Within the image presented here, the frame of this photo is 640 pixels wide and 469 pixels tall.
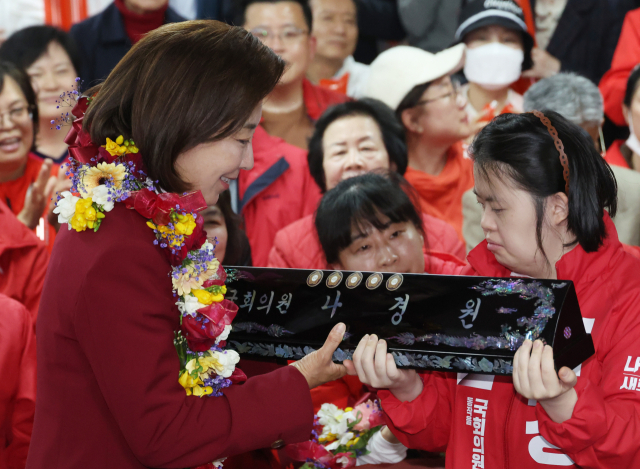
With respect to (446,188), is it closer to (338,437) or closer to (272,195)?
(272,195)

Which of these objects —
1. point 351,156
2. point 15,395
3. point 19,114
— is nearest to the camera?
point 15,395

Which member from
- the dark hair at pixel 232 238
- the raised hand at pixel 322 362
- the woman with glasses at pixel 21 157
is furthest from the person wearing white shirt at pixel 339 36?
the raised hand at pixel 322 362

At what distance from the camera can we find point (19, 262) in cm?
318

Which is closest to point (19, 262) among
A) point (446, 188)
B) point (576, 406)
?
point (446, 188)

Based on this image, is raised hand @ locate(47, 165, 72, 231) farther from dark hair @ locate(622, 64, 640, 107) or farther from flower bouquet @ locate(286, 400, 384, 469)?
dark hair @ locate(622, 64, 640, 107)

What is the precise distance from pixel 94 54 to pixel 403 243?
2.96 metres

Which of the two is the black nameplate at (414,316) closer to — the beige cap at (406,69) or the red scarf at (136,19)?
the beige cap at (406,69)

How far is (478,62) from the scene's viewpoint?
427 centimetres

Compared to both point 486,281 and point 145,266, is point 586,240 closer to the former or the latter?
point 486,281

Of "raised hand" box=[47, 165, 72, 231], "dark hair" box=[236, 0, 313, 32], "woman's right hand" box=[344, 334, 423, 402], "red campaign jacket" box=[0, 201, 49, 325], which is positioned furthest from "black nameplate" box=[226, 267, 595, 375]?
"dark hair" box=[236, 0, 313, 32]

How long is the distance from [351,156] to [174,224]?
2.12 meters

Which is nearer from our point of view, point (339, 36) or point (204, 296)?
point (204, 296)

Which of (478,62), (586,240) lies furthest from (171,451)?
(478,62)

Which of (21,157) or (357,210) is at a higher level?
(357,210)
